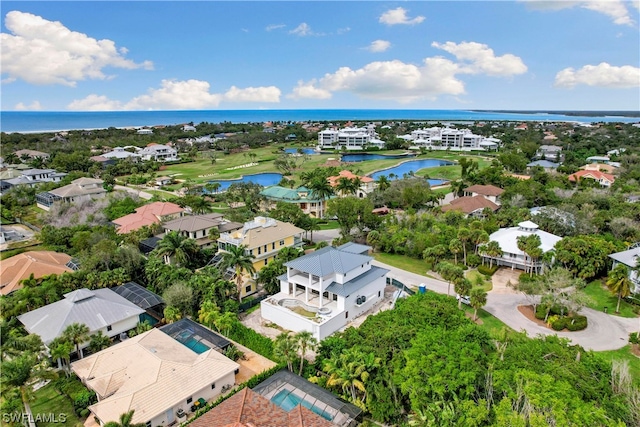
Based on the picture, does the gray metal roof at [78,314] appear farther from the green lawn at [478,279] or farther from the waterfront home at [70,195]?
the waterfront home at [70,195]

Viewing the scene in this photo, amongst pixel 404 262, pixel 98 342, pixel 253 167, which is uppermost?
pixel 253 167

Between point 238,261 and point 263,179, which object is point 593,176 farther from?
point 238,261

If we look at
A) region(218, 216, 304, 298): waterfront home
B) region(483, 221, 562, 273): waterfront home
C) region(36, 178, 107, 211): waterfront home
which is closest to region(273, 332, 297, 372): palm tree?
region(218, 216, 304, 298): waterfront home

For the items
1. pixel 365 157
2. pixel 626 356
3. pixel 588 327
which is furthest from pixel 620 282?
pixel 365 157

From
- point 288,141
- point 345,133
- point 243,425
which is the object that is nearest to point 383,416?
point 243,425

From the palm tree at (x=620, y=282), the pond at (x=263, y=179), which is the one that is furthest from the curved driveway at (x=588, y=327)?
the pond at (x=263, y=179)

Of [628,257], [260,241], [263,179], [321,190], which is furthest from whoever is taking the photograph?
[263,179]
